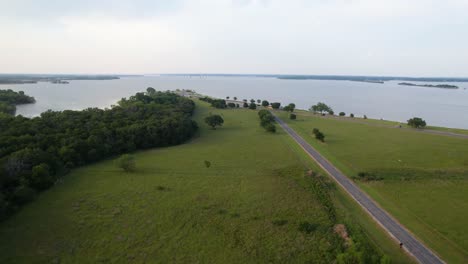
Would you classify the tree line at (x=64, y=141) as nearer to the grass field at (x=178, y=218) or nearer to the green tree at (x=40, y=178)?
the green tree at (x=40, y=178)

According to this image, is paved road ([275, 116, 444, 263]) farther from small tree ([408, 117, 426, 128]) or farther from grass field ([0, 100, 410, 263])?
small tree ([408, 117, 426, 128])

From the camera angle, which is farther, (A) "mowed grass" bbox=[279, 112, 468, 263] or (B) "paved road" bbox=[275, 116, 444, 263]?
(A) "mowed grass" bbox=[279, 112, 468, 263]

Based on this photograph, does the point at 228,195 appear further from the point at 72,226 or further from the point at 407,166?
the point at 407,166

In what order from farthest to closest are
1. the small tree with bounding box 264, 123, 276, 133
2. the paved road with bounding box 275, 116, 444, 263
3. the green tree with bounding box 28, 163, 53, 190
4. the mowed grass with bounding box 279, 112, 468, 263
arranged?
1. the small tree with bounding box 264, 123, 276, 133
2. the green tree with bounding box 28, 163, 53, 190
3. the mowed grass with bounding box 279, 112, 468, 263
4. the paved road with bounding box 275, 116, 444, 263

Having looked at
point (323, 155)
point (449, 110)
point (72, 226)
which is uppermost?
point (449, 110)

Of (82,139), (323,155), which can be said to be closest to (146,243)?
(82,139)

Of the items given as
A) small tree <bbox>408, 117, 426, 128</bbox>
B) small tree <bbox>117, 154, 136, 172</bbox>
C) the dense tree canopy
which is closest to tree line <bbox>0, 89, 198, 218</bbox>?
small tree <bbox>117, 154, 136, 172</bbox>
